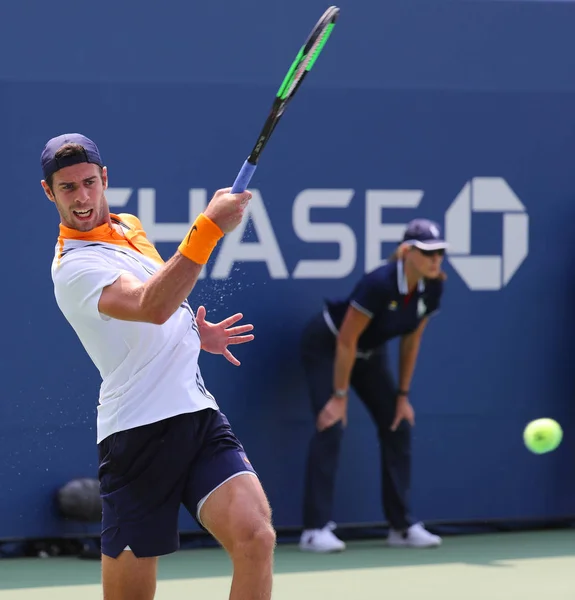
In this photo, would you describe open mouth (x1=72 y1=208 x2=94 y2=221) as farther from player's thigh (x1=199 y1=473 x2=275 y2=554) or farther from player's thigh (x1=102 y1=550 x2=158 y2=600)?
player's thigh (x1=102 y1=550 x2=158 y2=600)

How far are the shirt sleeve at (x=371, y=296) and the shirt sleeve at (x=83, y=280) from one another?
267cm

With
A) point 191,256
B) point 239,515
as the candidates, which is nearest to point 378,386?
point 239,515

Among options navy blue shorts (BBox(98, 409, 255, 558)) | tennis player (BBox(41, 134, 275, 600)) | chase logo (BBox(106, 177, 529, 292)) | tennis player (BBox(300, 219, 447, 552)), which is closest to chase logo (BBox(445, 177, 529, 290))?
chase logo (BBox(106, 177, 529, 292))

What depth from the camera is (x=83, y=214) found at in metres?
3.60

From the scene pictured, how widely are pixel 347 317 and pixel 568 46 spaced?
1948mm

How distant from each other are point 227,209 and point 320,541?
3412 mm

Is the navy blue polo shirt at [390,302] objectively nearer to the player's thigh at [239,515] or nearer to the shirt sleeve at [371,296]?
the shirt sleeve at [371,296]

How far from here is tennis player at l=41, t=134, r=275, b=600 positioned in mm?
3520

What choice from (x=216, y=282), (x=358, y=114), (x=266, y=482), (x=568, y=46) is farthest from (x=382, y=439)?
(x=568, y=46)

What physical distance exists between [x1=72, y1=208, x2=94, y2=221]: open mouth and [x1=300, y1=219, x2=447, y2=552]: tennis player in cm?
264

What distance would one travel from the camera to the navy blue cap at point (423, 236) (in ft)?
19.8

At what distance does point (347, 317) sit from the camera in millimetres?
6148

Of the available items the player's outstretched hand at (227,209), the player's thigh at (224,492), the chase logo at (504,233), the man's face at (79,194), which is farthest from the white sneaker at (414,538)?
the player's outstretched hand at (227,209)

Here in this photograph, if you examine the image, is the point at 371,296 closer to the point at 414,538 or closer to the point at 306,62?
the point at 414,538
